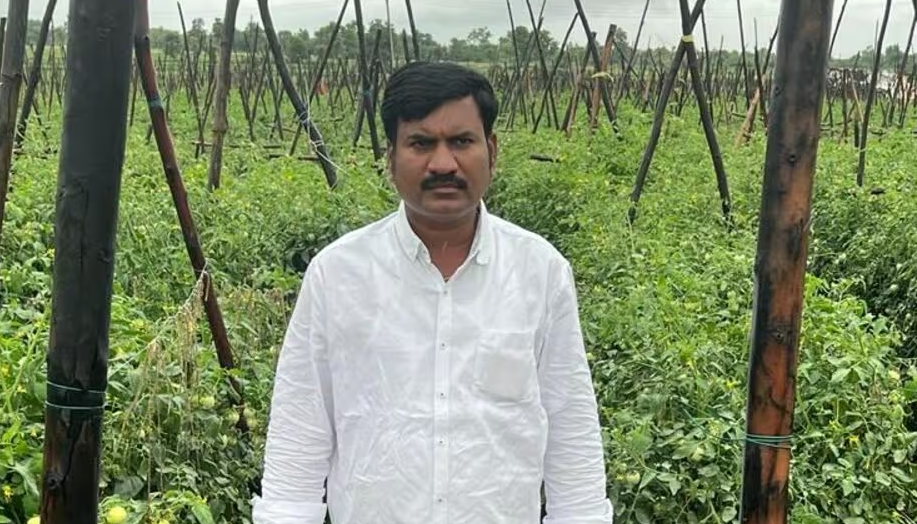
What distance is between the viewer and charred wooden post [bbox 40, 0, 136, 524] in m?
1.32

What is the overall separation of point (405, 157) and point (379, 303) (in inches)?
9.1

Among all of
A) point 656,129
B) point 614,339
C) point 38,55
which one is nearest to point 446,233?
point 614,339

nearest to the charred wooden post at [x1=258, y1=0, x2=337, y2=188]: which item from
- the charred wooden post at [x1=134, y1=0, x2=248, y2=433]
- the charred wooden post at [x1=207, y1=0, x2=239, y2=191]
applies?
the charred wooden post at [x1=207, y1=0, x2=239, y2=191]

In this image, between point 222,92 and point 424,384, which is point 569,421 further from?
point 222,92

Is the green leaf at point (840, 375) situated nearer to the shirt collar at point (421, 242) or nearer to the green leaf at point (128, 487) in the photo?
the shirt collar at point (421, 242)

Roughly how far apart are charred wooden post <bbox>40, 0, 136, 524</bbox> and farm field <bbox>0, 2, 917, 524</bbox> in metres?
0.58

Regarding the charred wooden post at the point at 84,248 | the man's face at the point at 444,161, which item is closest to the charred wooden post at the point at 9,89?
the charred wooden post at the point at 84,248

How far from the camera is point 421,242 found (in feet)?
4.86

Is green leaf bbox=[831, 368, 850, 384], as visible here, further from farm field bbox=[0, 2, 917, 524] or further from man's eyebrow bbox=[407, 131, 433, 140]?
man's eyebrow bbox=[407, 131, 433, 140]

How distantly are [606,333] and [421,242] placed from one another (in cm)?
233

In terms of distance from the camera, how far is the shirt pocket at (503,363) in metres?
1.45

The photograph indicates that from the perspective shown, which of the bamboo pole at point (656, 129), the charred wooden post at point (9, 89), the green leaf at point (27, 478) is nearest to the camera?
the green leaf at point (27, 478)

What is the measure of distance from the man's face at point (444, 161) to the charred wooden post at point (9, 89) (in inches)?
87.0

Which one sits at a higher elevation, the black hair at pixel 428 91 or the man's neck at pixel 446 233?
the black hair at pixel 428 91
